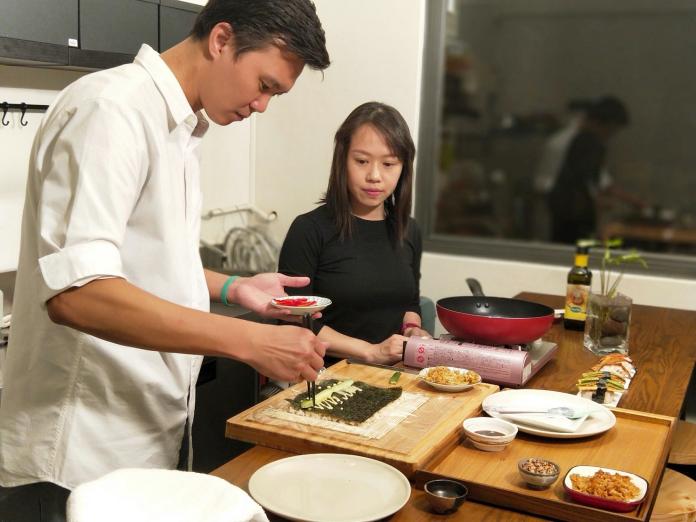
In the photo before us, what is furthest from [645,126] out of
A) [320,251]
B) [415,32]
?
[320,251]

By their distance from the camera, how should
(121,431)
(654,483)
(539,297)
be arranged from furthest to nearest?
(539,297) < (121,431) < (654,483)

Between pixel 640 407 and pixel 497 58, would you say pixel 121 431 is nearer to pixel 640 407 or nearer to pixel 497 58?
pixel 640 407

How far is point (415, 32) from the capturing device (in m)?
4.04

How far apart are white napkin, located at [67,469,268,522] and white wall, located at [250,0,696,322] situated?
3078 millimetres

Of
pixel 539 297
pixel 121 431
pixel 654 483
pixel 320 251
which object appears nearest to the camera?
pixel 654 483

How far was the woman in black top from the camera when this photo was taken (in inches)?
103

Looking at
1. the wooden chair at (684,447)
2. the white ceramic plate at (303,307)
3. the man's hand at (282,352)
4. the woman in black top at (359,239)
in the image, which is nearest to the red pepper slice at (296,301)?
the white ceramic plate at (303,307)

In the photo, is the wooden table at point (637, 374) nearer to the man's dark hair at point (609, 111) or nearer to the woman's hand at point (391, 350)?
the woman's hand at point (391, 350)

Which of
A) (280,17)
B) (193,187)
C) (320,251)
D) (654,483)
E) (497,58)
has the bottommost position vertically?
(654,483)

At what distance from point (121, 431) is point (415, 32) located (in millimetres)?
2976

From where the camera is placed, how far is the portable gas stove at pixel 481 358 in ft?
6.35

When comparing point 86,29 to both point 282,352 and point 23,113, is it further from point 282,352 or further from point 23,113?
point 282,352

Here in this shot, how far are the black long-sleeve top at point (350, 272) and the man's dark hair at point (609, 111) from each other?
2.02 meters

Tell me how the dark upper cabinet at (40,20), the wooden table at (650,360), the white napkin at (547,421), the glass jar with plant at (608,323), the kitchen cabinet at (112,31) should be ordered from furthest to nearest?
1. the kitchen cabinet at (112,31)
2. the dark upper cabinet at (40,20)
3. the glass jar with plant at (608,323)
4. the wooden table at (650,360)
5. the white napkin at (547,421)
